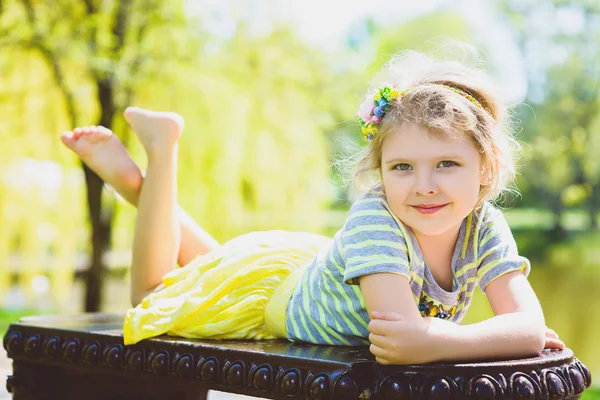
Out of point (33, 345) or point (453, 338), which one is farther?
point (33, 345)

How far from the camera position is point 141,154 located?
6215mm

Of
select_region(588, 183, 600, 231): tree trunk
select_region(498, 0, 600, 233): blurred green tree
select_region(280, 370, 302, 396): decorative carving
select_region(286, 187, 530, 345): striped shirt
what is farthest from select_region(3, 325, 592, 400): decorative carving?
select_region(588, 183, 600, 231): tree trunk

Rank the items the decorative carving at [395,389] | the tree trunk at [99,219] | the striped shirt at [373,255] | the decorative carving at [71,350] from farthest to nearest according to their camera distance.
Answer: the tree trunk at [99,219], the decorative carving at [71,350], the striped shirt at [373,255], the decorative carving at [395,389]

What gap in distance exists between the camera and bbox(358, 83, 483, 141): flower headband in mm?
1554

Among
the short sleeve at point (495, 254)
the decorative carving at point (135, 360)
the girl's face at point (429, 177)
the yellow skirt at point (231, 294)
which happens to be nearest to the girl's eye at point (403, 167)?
the girl's face at point (429, 177)

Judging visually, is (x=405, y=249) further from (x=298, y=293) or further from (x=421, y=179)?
(x=298, y=293)

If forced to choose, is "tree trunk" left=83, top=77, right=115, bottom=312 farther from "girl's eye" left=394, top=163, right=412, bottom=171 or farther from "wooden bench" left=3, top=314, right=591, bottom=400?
"girl's eye" left=394, top=163, right=412, bottom=171

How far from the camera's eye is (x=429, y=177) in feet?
4.79

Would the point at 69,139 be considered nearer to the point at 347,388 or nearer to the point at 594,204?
the point at 347,388

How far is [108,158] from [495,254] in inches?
48.2

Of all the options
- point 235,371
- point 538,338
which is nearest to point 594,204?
point 538,338

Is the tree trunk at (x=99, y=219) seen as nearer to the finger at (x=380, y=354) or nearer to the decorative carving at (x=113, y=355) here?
the decorative carving at (x=113, y=355)

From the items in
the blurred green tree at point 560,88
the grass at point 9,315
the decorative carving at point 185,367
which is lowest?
the grass at point 9,315

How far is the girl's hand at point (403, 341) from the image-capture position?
1.30m
